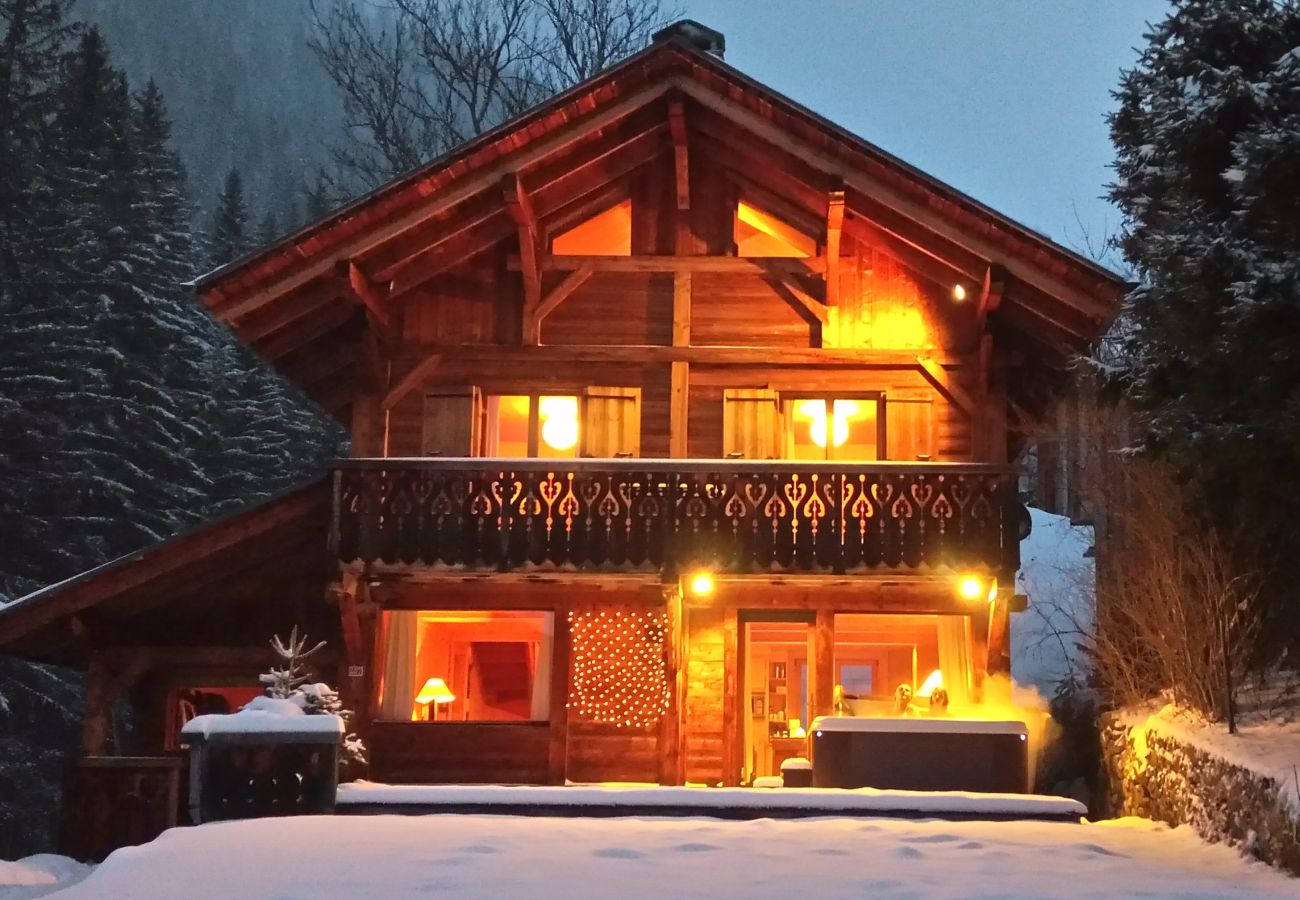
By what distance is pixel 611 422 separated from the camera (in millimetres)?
16984

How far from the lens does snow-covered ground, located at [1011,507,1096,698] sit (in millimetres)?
28156

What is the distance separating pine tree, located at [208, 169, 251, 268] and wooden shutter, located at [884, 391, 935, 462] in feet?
96.5

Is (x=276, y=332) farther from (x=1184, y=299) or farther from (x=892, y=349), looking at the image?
(x=1184, y=299)

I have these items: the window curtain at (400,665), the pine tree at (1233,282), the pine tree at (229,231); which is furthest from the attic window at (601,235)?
the pine tree at (229,231)

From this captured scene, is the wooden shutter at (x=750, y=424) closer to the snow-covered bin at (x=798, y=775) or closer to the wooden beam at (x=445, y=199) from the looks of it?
the wooden beam at (x=445, y=199)

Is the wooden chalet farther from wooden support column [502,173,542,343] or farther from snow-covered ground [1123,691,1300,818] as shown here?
snow-covered ground [1123,691,1300,818]

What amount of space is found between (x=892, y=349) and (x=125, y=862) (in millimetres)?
11127

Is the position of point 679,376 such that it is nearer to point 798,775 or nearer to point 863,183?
point 863,183

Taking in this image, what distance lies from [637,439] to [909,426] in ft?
11.0

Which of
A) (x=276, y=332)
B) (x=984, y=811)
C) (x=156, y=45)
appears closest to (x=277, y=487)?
(x=276, y=332)

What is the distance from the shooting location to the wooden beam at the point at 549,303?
17.1 meters

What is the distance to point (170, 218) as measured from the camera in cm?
3578

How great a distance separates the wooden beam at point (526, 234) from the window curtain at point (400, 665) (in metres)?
4.16

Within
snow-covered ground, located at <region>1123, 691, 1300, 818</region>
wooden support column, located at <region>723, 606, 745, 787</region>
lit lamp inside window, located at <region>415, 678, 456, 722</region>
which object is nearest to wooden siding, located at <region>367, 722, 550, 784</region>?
lit lamp inside window, located at <region>415, 678, 456, 722</region>
